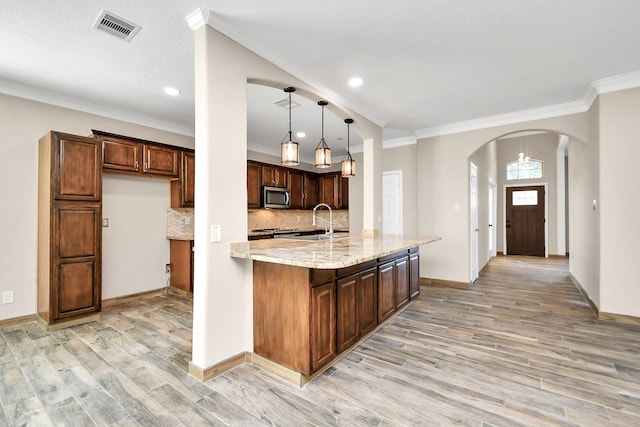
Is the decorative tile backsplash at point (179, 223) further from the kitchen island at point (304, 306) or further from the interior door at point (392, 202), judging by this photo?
the interior door at point (392, 202)

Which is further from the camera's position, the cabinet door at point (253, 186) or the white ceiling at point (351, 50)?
the cabinet door at point (253, 186)

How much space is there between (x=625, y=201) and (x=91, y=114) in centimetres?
644

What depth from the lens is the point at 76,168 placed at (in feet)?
10.9

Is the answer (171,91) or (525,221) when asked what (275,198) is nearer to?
(171,91)

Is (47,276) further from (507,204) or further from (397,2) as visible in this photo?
(507,204)

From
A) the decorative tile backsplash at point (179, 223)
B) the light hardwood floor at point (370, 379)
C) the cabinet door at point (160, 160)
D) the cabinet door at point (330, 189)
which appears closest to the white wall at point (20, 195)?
the light hardwood floor at point (370, 379)

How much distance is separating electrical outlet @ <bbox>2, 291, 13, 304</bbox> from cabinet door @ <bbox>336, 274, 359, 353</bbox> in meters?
3.62

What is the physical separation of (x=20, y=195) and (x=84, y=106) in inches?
50.3

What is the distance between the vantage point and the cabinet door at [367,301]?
2777 mm

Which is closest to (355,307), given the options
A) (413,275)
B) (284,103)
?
(413,275)

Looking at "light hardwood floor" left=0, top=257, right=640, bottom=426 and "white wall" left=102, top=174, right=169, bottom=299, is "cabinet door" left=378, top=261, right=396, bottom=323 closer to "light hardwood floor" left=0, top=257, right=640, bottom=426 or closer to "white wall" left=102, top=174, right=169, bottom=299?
"light hardwood floor" left=0, top=257, right=640, bottom=426

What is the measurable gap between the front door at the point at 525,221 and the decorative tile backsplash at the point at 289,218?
5277 mm

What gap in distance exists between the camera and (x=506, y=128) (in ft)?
14.6

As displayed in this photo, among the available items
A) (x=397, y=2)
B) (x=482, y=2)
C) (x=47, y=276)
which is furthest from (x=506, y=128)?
(x=47, y=276)
